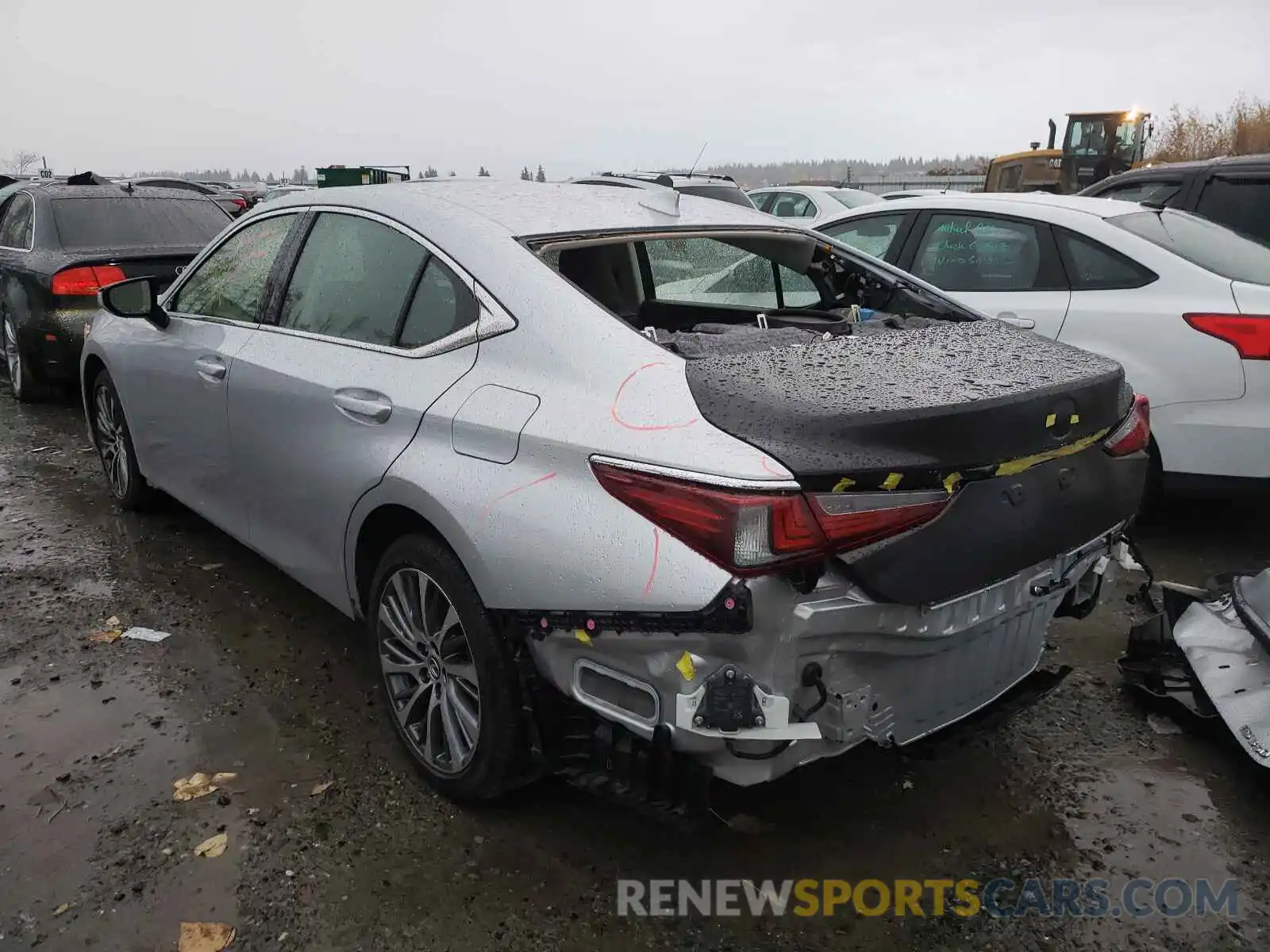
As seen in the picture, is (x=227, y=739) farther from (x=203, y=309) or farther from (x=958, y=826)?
(x=958, y=826)

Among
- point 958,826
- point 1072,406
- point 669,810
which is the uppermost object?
point 1072,406

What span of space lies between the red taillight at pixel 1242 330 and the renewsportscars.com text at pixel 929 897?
2.42 m

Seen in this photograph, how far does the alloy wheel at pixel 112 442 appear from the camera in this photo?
16.0 ft

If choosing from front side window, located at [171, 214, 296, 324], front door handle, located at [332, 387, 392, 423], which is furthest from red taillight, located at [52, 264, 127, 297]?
front door handle, located at [332, 387, 392, 423]

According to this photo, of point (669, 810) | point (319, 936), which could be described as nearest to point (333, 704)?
point (319, 936)

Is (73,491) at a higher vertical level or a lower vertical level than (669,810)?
lower

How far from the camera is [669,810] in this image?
6.98ft

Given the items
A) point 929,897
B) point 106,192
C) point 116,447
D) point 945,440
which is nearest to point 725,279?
point 945,440

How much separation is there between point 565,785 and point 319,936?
2.52 ft

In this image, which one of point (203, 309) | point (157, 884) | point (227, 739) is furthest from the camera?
point (203, 309)

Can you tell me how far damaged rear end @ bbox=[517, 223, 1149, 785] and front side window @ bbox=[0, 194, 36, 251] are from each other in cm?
677

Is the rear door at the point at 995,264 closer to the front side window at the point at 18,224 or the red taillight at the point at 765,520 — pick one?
the red taillight at the point at 765,520

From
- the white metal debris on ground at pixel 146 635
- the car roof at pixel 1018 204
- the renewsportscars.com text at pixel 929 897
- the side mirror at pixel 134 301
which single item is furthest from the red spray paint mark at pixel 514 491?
the car roof at pixel 1018 204

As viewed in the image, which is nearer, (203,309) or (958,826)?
(958,826)
